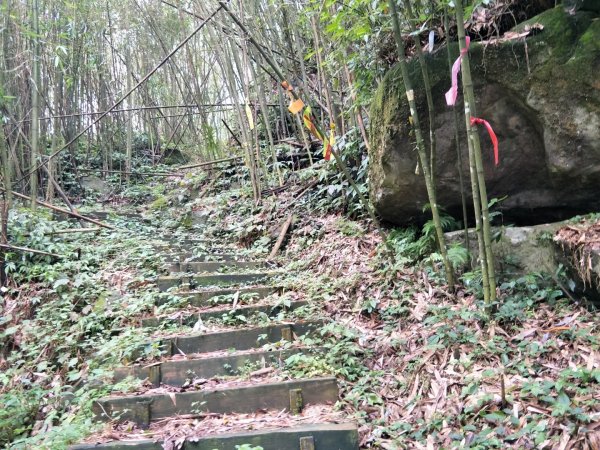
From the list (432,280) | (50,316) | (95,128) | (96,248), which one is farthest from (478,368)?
(95,128)

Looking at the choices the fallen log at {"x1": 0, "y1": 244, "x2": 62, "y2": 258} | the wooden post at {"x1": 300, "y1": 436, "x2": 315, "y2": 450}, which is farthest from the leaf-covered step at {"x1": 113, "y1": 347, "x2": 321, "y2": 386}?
the fallen log at {"x1": 0, "y1": 244, "x2": 62, "y2": 258}

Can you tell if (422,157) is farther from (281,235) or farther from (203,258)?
(203,258)

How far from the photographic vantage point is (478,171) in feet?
9.09

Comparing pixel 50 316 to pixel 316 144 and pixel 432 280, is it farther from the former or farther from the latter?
pixel 316 144

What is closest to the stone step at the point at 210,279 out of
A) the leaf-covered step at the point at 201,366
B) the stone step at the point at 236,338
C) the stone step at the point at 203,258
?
the stone step at the point at 203,258

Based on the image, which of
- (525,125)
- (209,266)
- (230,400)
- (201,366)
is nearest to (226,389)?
(230,400)

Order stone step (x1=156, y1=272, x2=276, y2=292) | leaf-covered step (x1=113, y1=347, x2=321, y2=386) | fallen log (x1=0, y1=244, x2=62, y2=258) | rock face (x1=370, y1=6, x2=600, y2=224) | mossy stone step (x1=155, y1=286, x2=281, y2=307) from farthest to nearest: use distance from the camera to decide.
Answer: fallen log (x1=0, y1=244, x2=62, y2=258)
stone step (x1=156, y1=272, x2=276, y2=292)
mossy stone step (x1=155, y1=286, x2=281, y2=307)
rock face (x1=370, y1=6, x2=600, y2=224)
leaf-covered step (x1=113, y1=347, x2=321, y2=386)

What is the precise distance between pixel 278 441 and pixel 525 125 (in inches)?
114

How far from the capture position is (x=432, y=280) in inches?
139

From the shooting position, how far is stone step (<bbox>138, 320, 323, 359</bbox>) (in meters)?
3.24

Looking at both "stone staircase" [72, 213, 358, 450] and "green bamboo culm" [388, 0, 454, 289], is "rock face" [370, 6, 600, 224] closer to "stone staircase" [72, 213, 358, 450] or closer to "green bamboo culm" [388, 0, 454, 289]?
"green bamboo culm" [388, 0, 454, 289]

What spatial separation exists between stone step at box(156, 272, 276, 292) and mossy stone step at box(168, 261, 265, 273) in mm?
329

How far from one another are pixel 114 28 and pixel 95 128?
262 cm

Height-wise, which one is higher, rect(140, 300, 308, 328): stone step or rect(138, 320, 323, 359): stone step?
rect(140, 300, 308, 328): stone step
